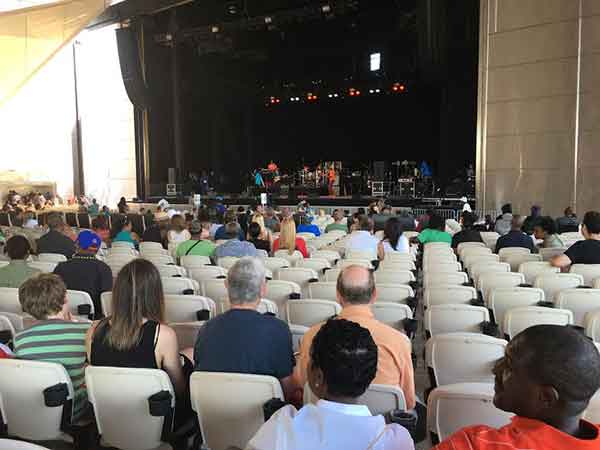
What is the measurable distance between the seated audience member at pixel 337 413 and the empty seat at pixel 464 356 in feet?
4.28

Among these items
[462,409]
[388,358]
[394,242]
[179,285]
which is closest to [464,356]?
[388,358]

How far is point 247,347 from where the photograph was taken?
2654 mm

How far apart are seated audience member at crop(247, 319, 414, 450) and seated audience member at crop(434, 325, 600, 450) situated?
0.29m

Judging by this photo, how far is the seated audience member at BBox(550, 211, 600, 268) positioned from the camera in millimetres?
5574

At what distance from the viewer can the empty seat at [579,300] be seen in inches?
168

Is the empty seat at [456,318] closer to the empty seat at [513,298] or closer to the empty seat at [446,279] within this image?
the empty seat at [513,298]

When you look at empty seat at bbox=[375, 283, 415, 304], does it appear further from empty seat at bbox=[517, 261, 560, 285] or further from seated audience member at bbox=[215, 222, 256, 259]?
seated audience member at bbox=[215, 222, 256, 259]

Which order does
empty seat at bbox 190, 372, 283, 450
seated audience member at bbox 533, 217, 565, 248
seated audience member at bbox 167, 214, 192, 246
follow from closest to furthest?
1. empty seat at bbox 190, 372, 283, 450
2. seated audience member at bbox 533, 217, 565, 248
3. seated audience member at bbox 167, 214, 192, 246

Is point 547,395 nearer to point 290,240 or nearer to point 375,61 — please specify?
point 290,240

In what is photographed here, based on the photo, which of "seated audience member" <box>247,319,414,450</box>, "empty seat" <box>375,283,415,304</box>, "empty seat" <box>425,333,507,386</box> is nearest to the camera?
"seated audience member" <box>247,319,414,450</box>

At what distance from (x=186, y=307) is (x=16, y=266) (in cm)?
187

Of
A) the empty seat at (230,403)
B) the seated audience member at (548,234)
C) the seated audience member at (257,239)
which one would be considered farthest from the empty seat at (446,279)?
the seated audience member at (257,239)

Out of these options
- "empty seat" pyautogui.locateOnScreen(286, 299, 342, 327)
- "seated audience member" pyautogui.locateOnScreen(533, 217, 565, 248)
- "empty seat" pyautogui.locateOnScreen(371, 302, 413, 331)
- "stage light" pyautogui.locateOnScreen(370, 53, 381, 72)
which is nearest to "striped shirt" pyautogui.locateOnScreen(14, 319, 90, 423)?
"empty seat" pyautogui.locateOnScreen(286, 299, 342, 327)

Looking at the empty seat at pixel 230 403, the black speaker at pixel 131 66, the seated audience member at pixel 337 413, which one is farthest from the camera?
the black speaker at pixel 131 66
